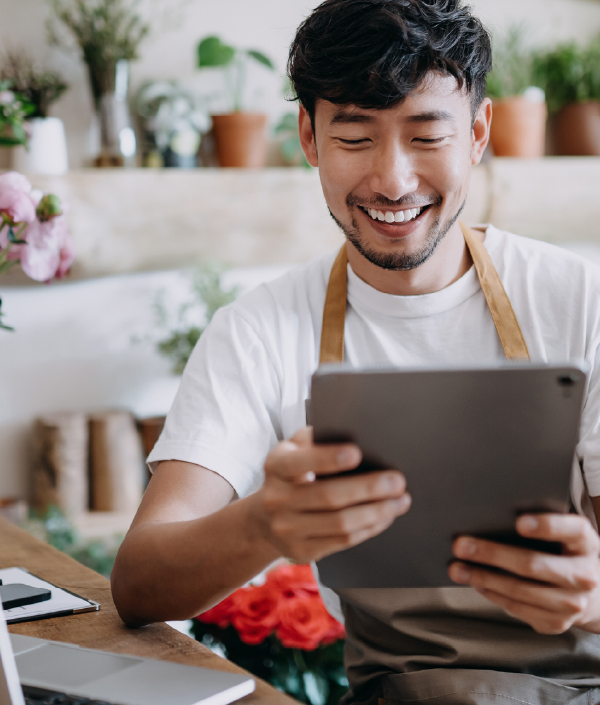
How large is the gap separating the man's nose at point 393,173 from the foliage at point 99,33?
1428mm

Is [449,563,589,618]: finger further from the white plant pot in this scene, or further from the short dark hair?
the white plant pot

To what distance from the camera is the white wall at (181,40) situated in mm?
2303

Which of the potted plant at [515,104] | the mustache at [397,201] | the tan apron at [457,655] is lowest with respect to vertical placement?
the tan apron at [457,655]

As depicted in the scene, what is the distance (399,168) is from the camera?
108 centimetres

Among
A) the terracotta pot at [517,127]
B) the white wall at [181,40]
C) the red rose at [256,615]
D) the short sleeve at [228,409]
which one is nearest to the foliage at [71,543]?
the red rose at [256,615]

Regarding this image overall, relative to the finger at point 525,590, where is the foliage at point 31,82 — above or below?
above

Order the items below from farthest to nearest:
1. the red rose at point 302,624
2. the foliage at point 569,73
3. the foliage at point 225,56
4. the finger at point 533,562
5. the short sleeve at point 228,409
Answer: the foliage at point 569,73 → the foliage at point 225,56 → the red rose at point 302,624 → the short sleeve at point 228,409 → the finger at point 533,562

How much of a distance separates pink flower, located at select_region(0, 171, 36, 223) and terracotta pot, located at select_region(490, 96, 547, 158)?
83.1 inches

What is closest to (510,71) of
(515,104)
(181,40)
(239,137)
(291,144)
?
(515,104)

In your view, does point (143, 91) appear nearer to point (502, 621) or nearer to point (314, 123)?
point (314, 123)

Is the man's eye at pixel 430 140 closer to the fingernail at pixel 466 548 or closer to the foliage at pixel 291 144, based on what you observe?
the fingernail at pixel 466 548

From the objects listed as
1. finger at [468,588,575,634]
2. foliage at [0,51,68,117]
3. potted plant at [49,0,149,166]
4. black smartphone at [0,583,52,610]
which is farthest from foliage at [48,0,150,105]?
finger at [468,588,575,634]

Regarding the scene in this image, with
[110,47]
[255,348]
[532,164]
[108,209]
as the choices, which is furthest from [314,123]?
[532,164]

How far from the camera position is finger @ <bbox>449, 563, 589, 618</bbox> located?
2.36ft
